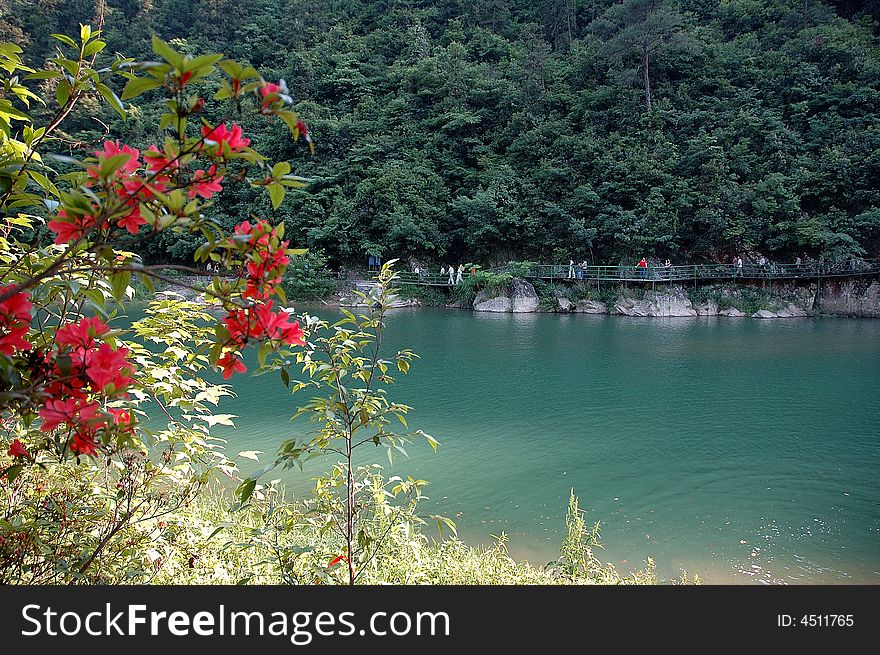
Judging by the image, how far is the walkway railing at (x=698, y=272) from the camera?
1920 cm

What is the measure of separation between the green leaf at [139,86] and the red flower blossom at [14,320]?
0.41m

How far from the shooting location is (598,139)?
24.0 m

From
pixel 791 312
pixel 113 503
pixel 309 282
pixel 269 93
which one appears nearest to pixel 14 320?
pixel 269 93

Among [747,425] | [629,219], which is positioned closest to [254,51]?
[629,219]

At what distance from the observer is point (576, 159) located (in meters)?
24.0

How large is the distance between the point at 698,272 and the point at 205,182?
21.6m

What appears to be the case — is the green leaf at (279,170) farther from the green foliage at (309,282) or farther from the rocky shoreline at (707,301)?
the green foliage at (309,282)

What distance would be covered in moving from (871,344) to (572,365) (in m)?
7.72

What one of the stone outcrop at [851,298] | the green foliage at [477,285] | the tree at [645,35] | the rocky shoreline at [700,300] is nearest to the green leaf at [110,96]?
the rocky shoreline at [700,300]

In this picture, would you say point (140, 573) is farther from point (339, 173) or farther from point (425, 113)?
point (425, 113)

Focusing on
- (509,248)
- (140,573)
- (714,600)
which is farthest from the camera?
(509,248)

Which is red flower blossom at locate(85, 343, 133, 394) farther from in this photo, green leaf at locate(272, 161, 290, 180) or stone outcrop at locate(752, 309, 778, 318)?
stone outcrop at locate(752, 309, 778, 318)

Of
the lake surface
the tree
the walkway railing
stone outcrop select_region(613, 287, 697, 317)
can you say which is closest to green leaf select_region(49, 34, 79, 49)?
the lake surface

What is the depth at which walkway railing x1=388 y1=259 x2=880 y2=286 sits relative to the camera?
756 inches
